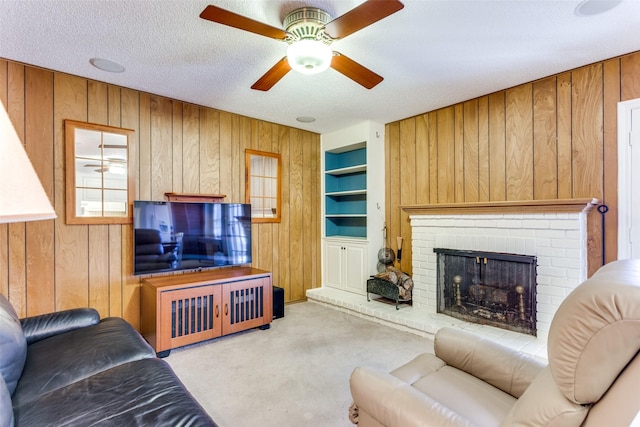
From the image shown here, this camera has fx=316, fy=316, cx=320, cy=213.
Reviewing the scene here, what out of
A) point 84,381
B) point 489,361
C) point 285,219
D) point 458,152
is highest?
point 458,152

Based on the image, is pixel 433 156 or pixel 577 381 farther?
pixel 433 156

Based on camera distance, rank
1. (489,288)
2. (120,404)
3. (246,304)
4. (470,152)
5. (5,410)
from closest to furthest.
Answer: (5,410), (120,404), (489,288), (246,304), (470,152)

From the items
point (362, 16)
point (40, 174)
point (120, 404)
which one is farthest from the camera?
point (40, 174)

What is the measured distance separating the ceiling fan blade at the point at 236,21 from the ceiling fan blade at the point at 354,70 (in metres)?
0.40

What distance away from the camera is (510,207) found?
119 inches

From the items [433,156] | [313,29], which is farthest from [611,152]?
[313,29]

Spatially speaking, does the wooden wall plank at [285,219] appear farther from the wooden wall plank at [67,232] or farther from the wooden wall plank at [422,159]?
the wooden wall plank at [67,232]

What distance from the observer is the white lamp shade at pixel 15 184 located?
22.0 inches

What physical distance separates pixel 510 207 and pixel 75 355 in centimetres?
354

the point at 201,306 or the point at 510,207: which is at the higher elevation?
the point at 510,207

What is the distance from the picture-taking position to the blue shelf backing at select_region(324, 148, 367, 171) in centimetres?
478

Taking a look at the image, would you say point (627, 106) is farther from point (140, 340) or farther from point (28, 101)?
point (28, 101)

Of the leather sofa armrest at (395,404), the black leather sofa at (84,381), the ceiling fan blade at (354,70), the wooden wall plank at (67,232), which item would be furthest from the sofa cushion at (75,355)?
the ceiling fan blade at (354,70)

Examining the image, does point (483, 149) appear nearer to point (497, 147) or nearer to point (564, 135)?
point (497, 147)
